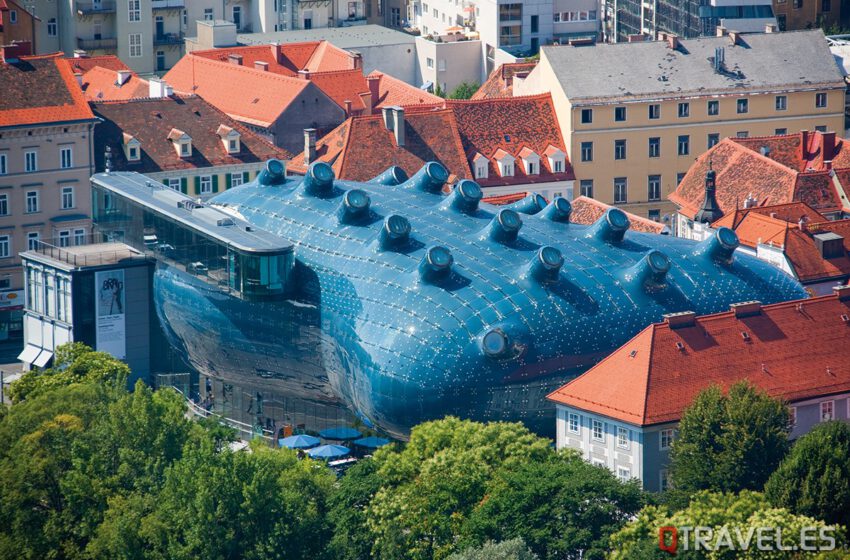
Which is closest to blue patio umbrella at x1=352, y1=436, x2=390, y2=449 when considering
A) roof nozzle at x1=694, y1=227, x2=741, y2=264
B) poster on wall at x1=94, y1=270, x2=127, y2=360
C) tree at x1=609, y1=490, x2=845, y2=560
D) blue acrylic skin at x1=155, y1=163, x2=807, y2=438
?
blue acrylic skin at x1=155, y1=163, x2=807, y2=438

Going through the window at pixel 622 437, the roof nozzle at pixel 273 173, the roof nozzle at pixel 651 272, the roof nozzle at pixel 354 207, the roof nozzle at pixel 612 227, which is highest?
the roof nozzle at pixel 273 173

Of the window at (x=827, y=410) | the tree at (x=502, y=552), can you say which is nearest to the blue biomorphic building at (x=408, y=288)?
the window at (x=827, y=410)

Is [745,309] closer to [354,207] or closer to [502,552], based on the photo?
[354,207]

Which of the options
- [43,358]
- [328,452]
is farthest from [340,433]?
[43,358]

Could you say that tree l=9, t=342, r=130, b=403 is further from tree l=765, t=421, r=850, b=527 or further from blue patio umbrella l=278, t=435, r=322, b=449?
tree l=765, t=421, r=850, b=527

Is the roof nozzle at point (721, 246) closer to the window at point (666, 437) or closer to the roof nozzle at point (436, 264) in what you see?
the roof nozzle at point (436, 264)

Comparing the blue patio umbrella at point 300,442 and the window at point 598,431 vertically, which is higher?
the window at point 598,431
